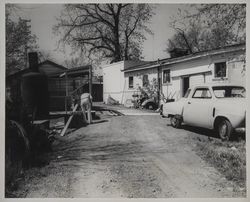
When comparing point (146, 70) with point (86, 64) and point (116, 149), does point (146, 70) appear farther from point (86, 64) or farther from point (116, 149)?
point (116, 149)

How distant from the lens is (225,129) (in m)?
6.10

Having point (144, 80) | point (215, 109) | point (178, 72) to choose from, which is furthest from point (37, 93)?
point (144, 80)

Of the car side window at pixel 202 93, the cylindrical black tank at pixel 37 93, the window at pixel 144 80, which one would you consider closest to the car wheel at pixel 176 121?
the car side window at pixel 202 93

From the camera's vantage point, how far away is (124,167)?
16.4ft

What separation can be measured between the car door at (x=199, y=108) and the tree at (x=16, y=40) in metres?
3.76

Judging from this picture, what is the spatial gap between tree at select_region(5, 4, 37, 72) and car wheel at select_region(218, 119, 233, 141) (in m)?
4.11

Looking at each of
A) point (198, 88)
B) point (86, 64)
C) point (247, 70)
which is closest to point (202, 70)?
point (198, 88)

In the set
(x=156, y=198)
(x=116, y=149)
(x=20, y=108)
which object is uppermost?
(x=20, y=108)

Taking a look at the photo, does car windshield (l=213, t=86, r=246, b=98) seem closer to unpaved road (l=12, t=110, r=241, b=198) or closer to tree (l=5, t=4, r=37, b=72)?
unpaved road (l=12, t=110, r=241, b=198)

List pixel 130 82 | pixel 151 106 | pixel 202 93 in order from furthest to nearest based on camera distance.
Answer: pixel 130 82 → pixel 151 106 → pixel 202 93

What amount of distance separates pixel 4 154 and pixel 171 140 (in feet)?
10.9

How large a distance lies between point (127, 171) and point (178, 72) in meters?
8.30

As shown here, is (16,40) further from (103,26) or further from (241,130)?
(241,130)

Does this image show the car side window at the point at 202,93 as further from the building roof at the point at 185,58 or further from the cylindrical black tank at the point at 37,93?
the cylindrical black tank at the point at 37,93
